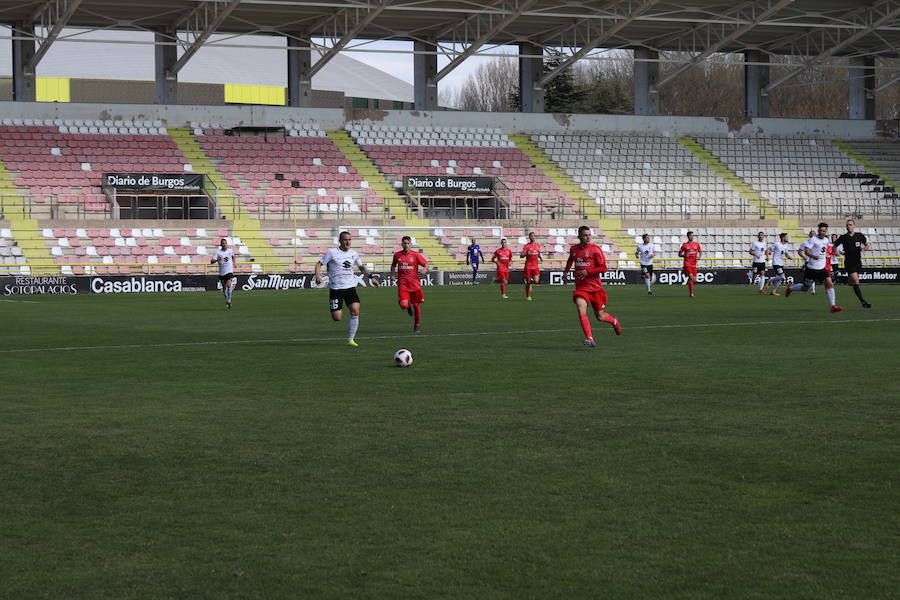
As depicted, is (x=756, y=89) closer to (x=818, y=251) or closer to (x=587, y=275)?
(x=818, y=251)

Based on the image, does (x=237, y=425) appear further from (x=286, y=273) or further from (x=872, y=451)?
(x=286, y=273)

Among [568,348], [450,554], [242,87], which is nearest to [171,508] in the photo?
[450,554]

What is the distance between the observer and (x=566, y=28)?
5419 cm

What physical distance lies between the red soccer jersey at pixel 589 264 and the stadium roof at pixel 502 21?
29207 millimetres

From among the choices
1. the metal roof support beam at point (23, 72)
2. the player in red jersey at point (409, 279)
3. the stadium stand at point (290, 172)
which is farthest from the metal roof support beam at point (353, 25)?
the player in red jersey at point (409, 279)

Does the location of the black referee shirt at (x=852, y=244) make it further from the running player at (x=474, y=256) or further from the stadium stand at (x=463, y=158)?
the stadium stand at (x=463, y=158)

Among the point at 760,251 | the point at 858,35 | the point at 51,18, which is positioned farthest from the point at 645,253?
the point at 51,18

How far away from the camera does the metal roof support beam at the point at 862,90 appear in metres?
62.5

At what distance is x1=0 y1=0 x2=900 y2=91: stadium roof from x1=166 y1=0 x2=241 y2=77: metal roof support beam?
0.06m

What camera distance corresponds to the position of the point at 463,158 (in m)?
55.7

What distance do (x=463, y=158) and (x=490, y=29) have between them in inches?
272

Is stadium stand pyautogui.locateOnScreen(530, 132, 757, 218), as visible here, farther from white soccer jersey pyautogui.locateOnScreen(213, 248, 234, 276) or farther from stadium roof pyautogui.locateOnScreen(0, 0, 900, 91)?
white soccer jersey pyautogui.locateOnScreen(213, 248, 234, 276)

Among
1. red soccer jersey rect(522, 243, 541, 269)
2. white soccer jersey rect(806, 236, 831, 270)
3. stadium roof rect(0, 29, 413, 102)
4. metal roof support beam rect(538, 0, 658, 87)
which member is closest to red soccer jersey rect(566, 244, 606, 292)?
white soccer jersey rect(806, 236, 831, 270)

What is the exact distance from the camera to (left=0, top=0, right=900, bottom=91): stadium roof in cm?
4884
